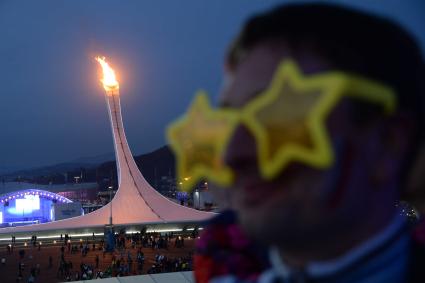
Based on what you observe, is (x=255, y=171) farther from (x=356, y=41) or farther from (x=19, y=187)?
(x=19, y=187)

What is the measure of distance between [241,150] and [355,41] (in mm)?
234

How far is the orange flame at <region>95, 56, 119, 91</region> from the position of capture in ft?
64.1

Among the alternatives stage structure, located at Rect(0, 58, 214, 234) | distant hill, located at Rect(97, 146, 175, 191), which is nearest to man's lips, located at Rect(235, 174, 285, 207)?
stage structure, located at Rect(0, 58, 214, 234)

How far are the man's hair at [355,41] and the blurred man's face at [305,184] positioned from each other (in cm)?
3

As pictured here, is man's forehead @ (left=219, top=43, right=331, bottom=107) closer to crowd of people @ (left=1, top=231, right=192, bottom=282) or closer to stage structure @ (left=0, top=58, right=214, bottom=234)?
crowd of people @ (left=1, top=231, right=192, bottom=282)

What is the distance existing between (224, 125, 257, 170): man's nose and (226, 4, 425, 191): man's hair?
0.14m

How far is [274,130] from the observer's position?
2.18 ft

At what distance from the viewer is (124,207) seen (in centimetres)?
1914

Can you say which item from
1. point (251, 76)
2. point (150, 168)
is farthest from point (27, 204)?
point (150, 168)

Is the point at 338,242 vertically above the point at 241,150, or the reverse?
the point at 241,150

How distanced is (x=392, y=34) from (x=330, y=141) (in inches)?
9.2

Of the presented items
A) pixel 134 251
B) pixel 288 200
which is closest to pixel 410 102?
pixel 288 200

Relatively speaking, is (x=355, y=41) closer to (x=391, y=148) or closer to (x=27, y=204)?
(x=391, y=148)

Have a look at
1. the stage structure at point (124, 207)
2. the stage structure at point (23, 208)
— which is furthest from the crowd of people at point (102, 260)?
the stage structure at point (23, 208)
